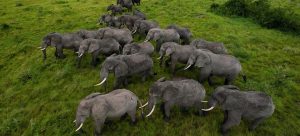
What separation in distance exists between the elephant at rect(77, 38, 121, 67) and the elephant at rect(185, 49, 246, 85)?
10.7 feet

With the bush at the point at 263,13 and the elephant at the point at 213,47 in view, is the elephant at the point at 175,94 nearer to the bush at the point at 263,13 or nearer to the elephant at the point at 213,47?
the elephant at the point at 213,47

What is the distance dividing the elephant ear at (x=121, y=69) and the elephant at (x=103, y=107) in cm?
143

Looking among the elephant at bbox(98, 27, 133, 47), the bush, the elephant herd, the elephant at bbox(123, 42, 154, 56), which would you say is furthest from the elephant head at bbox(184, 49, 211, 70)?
the bush

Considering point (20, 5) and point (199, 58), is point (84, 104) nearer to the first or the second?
point (199, 58)

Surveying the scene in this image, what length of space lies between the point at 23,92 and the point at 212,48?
747cm

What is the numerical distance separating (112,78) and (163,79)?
2.75m

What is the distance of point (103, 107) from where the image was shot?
Result: 864cm

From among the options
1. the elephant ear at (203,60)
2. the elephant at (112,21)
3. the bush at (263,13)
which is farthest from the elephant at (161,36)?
the bush at (263,13)

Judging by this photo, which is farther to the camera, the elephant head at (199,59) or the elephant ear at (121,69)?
the elephant head at (199,59)

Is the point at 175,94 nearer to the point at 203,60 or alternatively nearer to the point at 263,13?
the point at 203,60

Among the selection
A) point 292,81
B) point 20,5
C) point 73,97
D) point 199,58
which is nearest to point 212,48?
point 199,58

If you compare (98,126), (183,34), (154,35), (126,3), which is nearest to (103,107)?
(98,126)

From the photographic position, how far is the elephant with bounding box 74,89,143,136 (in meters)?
8.61

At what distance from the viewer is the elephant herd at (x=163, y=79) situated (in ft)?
29.5
